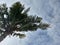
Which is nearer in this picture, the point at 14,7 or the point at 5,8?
the point at 14,7

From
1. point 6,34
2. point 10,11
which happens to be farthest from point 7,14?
point 6,34

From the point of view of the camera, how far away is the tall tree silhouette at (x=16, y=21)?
1855 centimetres

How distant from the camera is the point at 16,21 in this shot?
18656 mm

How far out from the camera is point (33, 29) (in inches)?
754

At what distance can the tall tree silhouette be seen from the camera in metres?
18.5

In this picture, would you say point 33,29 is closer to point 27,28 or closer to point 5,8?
point 27,28

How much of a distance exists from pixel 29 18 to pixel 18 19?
1.22 m

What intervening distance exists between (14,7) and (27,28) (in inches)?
99.6

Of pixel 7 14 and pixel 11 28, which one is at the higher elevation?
pixel 7 14

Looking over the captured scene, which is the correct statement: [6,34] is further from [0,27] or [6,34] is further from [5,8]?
[5,8]

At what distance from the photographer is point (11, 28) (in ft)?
61.6

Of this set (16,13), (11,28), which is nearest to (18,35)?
(11,28)

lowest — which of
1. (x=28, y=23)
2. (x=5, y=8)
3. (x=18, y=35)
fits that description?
(x=18, y=35)

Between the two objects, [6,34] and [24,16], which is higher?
[24,16]
